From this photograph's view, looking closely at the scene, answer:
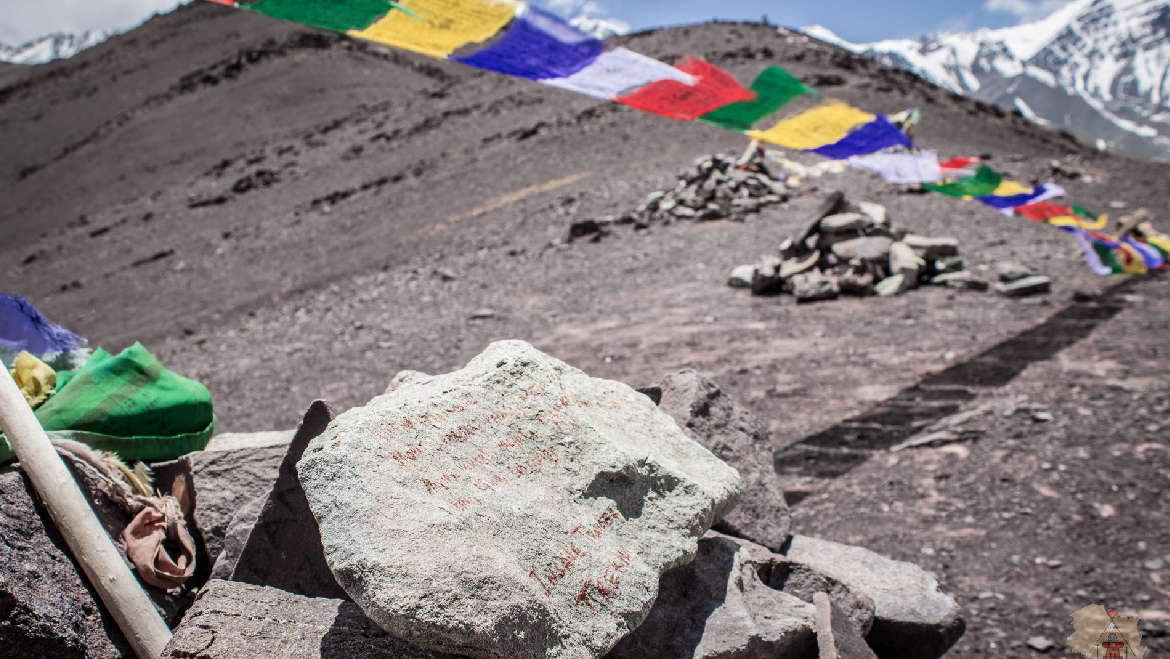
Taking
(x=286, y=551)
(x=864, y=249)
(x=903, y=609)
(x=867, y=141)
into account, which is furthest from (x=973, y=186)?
(x=286, y=551)

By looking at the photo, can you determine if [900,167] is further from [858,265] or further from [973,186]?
[858,265]

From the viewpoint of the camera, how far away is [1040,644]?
10.4 ft

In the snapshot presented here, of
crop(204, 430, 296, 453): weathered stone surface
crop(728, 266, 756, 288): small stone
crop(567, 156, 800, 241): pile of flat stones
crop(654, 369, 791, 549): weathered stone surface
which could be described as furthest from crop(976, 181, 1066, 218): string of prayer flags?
crop(204, 430, 296, 453): weathered stone surface

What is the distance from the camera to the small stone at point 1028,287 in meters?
7.25

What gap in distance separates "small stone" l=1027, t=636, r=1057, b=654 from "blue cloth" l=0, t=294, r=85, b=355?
4.69 metres

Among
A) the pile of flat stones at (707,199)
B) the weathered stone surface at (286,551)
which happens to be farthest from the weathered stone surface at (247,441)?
the pile of flat stones at (707,199)

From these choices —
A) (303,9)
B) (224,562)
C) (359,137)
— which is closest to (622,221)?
(303,9)

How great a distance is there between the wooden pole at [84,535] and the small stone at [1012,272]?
7939 mm

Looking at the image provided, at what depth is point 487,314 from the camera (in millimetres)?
8586

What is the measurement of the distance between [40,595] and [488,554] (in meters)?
1.45

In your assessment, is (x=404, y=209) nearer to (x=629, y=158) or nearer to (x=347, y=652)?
(x=629, y=158)

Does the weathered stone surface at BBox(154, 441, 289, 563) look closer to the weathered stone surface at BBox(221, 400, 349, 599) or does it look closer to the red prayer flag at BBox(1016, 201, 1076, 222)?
the weathered stone surface at BBox(221, 400, 349, 599)

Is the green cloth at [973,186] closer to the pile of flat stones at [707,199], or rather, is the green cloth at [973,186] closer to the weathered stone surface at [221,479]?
the pile of flat stones at [707,199]

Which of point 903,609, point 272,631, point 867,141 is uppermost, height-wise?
point 867,141
